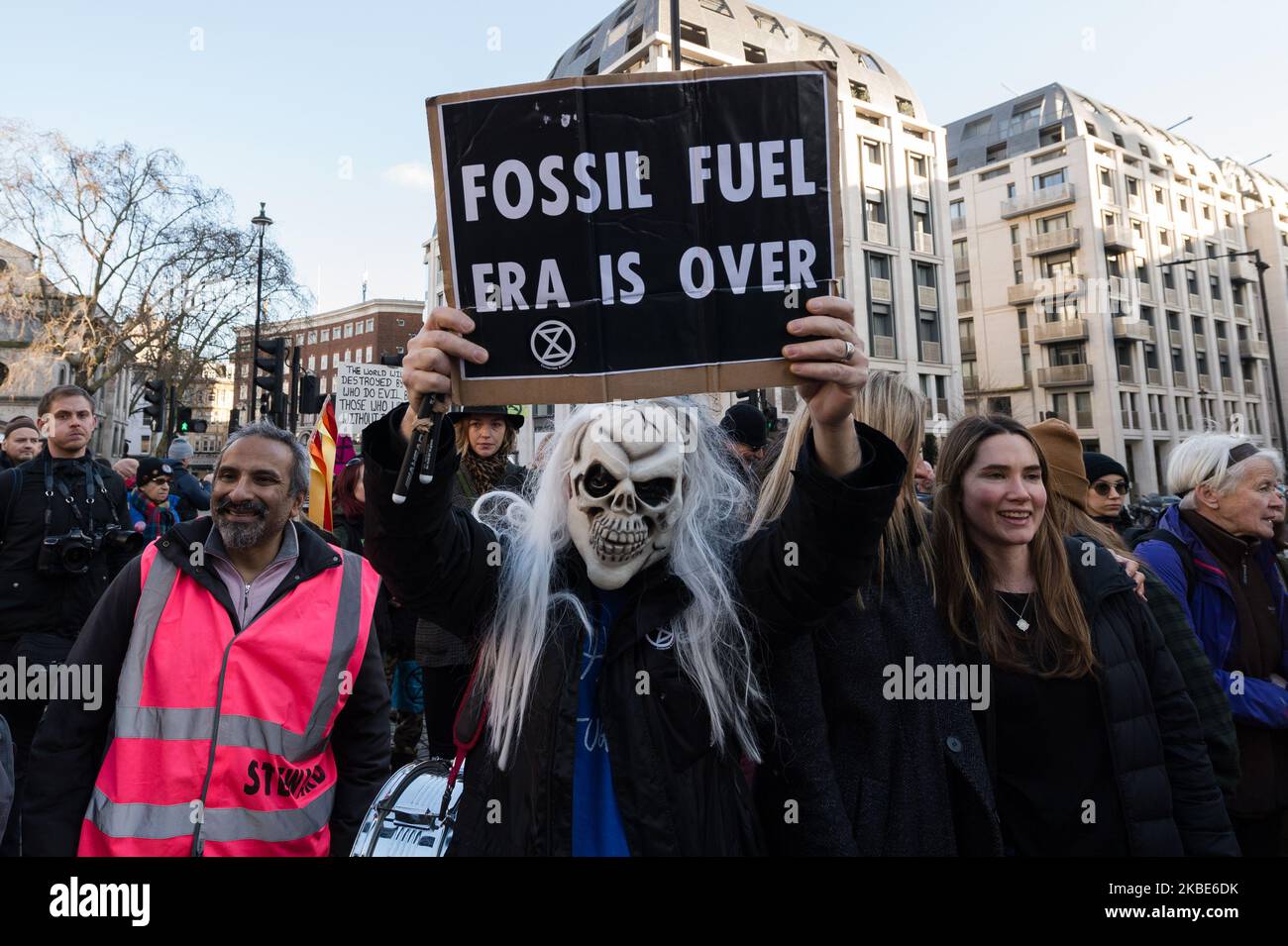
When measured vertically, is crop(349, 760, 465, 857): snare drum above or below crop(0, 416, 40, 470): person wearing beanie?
below

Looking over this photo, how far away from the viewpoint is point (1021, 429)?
2.59 m

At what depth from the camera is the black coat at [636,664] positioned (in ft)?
5.52

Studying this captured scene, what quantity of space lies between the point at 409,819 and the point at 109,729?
991 mm

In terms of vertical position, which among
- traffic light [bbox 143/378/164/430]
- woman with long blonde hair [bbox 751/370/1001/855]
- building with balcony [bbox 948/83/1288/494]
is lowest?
woman with long blonde hair [bbox 751/370/1001/855]

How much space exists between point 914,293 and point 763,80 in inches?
1494

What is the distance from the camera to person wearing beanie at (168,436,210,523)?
25.3 ft

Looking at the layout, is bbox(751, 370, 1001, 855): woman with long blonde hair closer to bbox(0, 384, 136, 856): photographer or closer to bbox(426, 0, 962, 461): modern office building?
bbox(0, 384, 136, 856): photographer

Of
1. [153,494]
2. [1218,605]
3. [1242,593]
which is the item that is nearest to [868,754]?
[1218,605]

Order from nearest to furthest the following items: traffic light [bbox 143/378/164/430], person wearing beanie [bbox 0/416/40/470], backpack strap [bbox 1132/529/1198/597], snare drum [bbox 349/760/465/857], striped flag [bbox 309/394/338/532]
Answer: snare drum [bbox 349/760/465/857] → backpack strap [bbox 1132/529/1198/597] → striped flag [bbox 309/394/338/532] → person wearing beanie [bbox 0/416/40/470] → traffic light [bbox 143/378/164/430]

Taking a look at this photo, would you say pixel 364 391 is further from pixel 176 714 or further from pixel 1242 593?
pixel 1242 593

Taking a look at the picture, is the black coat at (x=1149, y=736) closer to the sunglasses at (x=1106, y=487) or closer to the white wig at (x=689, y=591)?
the white wig at (x=689, y=591)

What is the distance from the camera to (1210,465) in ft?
11.6

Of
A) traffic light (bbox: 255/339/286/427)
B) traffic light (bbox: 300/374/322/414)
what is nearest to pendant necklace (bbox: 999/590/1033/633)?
traffic light (bbox: 255/339/286/427)
